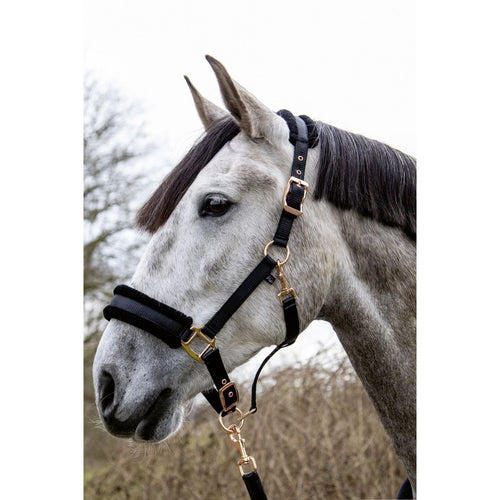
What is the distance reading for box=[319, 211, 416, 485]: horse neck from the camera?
1.80 metres

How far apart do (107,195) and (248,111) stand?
3.72 m

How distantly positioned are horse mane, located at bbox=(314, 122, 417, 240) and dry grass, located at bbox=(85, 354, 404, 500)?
3.03 m

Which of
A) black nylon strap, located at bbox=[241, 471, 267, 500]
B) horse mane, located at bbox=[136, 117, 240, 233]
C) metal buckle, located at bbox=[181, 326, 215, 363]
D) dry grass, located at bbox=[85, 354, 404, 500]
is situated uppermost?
horse mane, located at bbox=[136, 117, 240, 233]

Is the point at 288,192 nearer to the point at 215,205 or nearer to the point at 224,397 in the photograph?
the point at 215,205

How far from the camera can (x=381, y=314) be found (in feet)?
6.03

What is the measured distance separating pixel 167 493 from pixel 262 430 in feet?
3.27

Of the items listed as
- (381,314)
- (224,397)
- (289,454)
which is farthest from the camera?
(289,454)

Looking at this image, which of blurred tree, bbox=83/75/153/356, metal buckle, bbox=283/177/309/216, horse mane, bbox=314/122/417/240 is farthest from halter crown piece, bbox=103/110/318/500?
blurred tree, bbox=83/75/153/356

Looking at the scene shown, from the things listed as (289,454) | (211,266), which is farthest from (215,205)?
(289,454)

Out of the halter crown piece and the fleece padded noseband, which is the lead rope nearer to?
the halter crown piece

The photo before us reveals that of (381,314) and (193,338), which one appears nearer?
(193,338)

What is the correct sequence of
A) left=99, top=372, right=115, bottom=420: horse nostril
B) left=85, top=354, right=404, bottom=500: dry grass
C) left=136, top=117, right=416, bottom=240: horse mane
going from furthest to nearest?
left=85, top=354, right=404, bottom=500: dry grass < left=136, top=117, right=416, bottom=240: horse mane < left=99, top=372, right=115, bottom=420: horse nostril

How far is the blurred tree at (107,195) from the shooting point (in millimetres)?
4484
